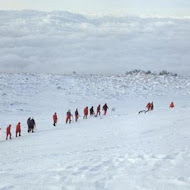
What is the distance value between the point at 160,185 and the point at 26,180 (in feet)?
9.71

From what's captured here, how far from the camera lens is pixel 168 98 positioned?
177ft

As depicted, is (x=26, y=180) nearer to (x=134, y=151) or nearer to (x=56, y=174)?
(x=56, y=174)

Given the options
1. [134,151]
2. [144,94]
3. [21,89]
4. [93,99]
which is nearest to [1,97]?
[21,89]

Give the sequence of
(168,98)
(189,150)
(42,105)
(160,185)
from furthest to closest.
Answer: (168,98) < (42,105) < (189,150) < (160,185)

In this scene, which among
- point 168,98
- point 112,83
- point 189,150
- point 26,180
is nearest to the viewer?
point 26,180

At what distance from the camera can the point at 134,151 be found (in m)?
9.74

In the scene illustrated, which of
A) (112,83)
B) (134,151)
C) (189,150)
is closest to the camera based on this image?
(189,150)

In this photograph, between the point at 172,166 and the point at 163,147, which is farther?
the point at 163,147

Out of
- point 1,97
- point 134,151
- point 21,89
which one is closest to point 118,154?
point 134,151

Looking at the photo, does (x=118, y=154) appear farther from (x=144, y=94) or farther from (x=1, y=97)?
(x=144, y=94)

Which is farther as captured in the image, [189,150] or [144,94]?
[144,94]

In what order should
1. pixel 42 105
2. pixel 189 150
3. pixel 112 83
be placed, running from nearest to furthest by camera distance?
pixel 189 150
pixel 42 105
pixel 112 83

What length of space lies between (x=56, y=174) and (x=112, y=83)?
56.7 metres

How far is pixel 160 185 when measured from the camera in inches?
248
